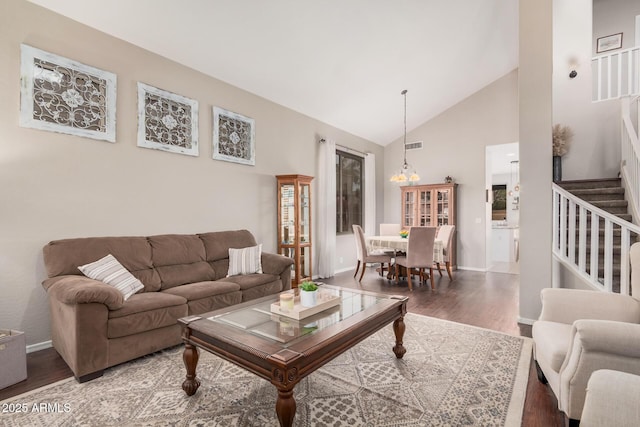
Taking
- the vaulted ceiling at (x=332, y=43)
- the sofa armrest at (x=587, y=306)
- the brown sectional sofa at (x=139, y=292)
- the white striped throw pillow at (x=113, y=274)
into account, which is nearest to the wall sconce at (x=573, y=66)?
the vaulted ceiling at (x=332, y=43)

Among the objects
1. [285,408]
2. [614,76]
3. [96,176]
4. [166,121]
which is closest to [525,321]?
[285,408]

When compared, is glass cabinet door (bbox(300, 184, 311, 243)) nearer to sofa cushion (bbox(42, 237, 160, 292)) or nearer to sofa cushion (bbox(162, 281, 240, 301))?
sofa cushion (bbox(162, 281, 240, 301))

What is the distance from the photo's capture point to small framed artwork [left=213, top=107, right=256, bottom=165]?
13.7 ft

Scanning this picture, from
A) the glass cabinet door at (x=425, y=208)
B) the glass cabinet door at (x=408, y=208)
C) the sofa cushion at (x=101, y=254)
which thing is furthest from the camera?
the glass cabinet door at (x=408, y=208)

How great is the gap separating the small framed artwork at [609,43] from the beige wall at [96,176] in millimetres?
5660

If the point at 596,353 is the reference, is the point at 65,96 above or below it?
above

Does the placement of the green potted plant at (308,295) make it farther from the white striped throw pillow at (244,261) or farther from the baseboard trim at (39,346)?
the baseboard trim at (39,346)

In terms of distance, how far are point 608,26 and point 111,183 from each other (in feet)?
25.0

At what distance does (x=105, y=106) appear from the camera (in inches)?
124

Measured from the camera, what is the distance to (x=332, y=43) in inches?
164

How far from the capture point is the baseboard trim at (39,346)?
8.96 feet

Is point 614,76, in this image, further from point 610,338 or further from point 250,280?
point 250,280

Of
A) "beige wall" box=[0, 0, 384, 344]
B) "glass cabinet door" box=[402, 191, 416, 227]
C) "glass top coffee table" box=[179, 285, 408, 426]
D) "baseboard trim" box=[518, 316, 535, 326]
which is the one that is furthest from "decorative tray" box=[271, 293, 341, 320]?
"glass cabinet door" box=[402, 191, 416, 227]

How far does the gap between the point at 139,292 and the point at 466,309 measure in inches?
142
